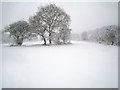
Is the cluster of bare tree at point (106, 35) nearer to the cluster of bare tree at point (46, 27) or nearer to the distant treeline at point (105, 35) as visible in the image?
the distant treeline at point (105, 35)

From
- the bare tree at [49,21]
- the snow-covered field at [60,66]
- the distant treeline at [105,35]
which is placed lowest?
the snow-covered field at [60,66]

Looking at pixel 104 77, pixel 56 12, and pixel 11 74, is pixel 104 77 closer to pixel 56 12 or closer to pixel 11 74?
pixel 56 12

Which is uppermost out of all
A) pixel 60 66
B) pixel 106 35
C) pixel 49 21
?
pixel 49 21

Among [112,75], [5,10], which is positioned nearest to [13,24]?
[5,10]

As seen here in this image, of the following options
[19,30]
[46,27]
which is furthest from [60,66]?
[19,30]

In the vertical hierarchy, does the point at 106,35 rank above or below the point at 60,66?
above

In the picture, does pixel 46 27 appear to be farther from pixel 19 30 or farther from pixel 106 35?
pixel 106 35

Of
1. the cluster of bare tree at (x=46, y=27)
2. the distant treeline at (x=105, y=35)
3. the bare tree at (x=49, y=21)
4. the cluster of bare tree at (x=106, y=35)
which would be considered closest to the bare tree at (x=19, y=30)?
the cluster of bare tree at (x=46, y=27)
